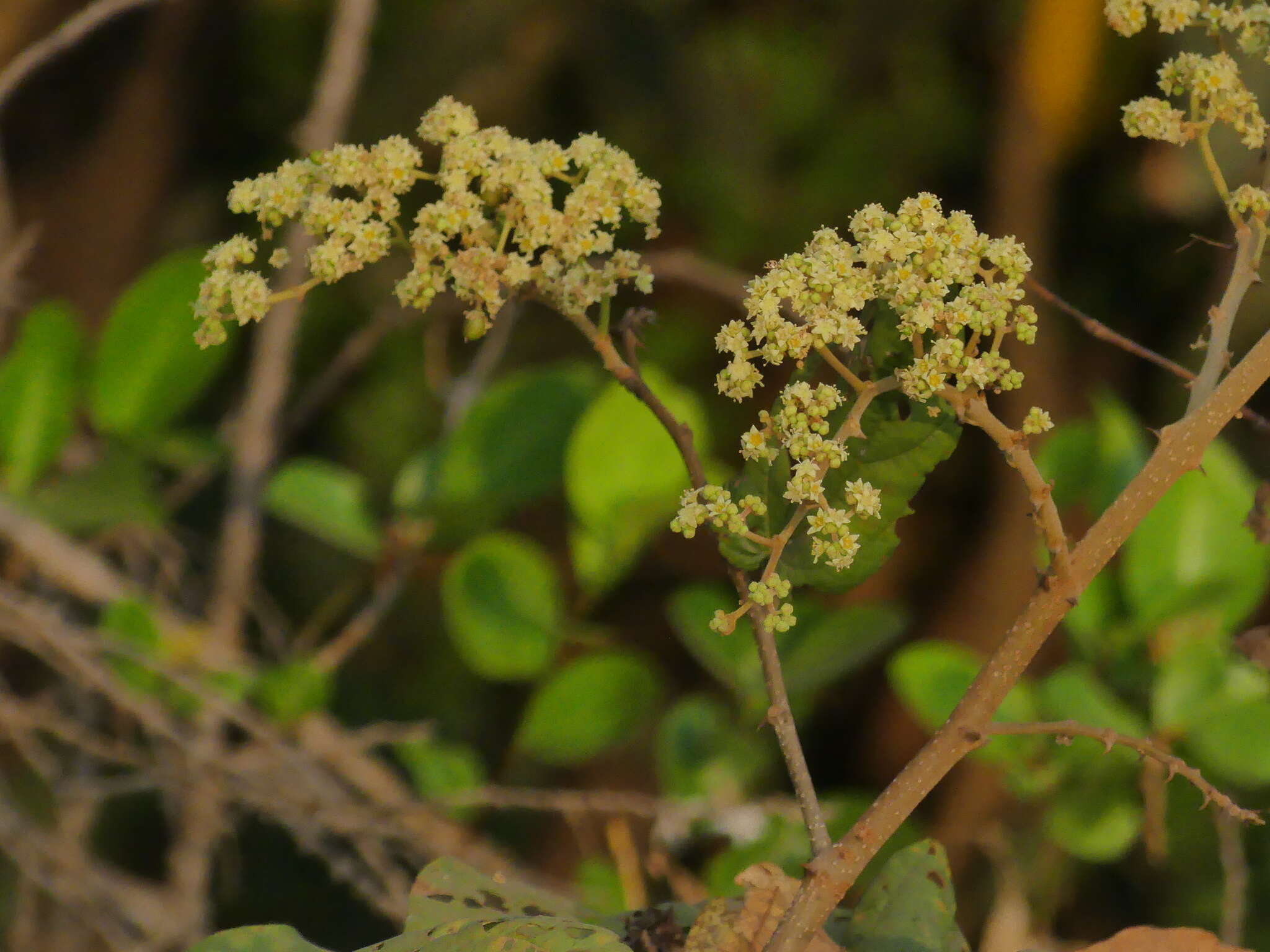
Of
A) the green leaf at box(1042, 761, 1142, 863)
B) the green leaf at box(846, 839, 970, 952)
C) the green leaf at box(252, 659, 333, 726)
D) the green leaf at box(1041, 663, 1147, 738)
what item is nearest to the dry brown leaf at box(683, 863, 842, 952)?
the green leaf at box(846, 839, 970, 952)

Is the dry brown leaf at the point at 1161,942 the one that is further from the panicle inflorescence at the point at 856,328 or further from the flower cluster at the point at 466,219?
the flower cluster at the point at 466,219

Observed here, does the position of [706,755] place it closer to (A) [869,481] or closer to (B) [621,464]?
(B) [621,464]

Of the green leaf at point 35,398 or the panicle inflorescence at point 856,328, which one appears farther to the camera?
the green leaf at point 35,398

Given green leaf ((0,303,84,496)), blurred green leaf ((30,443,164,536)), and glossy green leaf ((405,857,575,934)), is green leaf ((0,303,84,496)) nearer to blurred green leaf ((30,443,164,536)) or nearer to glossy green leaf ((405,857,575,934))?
blurred green leaf ((30,443,164,536))

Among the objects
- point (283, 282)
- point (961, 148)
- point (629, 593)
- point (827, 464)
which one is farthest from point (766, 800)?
point (961, 148)

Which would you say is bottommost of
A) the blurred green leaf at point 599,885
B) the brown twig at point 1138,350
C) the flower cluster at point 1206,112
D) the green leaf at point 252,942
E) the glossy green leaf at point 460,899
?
the blurred green leaf at point 599,885

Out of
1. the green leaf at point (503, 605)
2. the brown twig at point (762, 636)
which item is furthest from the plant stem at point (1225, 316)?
the green leaf at point (503, 605)
